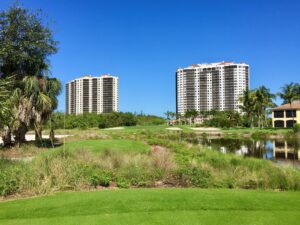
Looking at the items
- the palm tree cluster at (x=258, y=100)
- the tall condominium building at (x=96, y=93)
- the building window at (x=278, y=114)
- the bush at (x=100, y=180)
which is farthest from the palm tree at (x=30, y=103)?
the tall condominium building at (x=96, y=93)

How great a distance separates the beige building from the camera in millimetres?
71125

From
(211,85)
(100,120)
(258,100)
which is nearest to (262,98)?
(258,100)

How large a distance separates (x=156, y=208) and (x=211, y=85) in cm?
13364

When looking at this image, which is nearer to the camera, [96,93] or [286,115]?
[286,115]

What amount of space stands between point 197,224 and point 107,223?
60.1 inches

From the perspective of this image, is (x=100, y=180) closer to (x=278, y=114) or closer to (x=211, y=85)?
(x=278, y=114)

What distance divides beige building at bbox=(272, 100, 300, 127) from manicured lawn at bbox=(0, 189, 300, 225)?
70109 mm

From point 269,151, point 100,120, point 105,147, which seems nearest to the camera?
point 105,147

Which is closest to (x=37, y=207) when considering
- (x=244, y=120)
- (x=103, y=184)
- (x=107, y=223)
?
(x=107, y=223)

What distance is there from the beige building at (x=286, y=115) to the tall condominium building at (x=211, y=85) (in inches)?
2070

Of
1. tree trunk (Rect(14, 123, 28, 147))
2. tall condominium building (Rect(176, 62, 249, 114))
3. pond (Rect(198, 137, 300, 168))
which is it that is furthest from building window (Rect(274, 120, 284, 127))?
tree trunk (Rect(14, 123, 28, 147))

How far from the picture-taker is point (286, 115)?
2857 inches

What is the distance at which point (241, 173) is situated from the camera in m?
9.33

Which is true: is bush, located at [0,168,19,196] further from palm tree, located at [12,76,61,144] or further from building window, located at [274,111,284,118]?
building window, located at [274,111,284,118]
